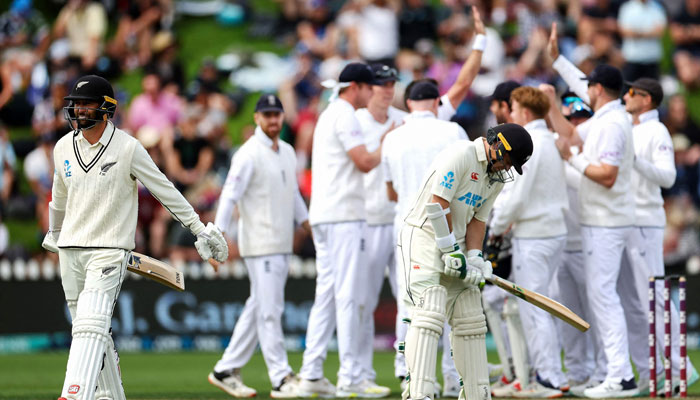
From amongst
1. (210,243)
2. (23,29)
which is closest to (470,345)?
(210,243)

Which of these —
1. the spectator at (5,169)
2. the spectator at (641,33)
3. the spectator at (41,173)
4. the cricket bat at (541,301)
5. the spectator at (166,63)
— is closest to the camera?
the cricket bat at (541,301)

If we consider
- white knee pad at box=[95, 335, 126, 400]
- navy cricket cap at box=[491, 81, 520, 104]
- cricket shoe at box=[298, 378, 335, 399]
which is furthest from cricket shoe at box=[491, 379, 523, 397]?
white knee pad at box=[95, 335, 126, 400]

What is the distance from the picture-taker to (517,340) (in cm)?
1000

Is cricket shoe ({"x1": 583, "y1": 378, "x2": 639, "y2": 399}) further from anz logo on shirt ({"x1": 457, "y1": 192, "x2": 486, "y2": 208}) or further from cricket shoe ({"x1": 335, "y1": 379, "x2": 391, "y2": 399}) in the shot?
anz logo on shirt ({"x1": 457, "y1": 192, "x2": 486, "y2": 208})

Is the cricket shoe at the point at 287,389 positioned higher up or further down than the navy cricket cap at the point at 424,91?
further down

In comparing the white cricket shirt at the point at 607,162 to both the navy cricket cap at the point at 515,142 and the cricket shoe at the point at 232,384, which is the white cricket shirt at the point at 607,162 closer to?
the navy cricket cap at the point at 515,142

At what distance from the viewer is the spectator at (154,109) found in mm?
17750

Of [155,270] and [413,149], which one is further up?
[413,149]

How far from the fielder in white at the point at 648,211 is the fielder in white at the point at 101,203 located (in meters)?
4.21

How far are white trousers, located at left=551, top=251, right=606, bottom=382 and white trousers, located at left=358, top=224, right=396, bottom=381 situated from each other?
1573 mm

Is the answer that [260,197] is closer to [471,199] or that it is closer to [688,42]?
[471,199]

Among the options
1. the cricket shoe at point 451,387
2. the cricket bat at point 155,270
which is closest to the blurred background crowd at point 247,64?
Answer: the cricket shoe at point 451,387

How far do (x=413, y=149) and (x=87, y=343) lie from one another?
134 inches

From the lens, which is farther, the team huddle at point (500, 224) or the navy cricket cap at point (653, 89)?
the navy cricket cap at point (653, 89)
